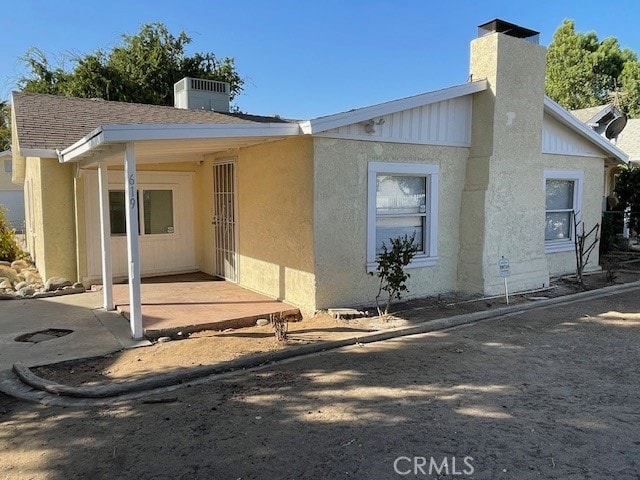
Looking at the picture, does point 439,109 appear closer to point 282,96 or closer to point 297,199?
point 297,199

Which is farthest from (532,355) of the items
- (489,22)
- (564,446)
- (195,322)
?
(489,22)

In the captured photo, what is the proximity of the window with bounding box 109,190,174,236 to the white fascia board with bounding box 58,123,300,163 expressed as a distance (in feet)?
11.1

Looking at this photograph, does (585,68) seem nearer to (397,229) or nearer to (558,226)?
(558,226)

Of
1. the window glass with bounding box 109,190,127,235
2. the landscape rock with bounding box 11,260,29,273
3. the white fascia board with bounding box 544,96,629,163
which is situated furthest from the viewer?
the landscape rock with bounding box 11,260,29,273

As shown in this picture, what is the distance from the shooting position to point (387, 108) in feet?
24.8

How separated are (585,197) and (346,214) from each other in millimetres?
6708

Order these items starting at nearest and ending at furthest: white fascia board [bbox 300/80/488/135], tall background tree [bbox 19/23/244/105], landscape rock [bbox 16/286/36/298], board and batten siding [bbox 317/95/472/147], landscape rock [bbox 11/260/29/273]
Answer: white fascia board [bbox 300/80/488/135], board and batten siding [bbox 317/95/472/147], landscape rock [bbox 16/286/36/298], landscape rock [bbox 11/260/29/273], tall background tree [bbox 19/23/244/105]

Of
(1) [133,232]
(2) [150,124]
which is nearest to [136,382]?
(1) [133,232]

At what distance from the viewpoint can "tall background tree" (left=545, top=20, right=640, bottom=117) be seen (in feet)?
112

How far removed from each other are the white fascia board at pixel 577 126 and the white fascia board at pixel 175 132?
5714 millimetres

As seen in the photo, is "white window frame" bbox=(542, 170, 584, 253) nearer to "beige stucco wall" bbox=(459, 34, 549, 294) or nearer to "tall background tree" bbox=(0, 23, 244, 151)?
"beige stucco wall" bbox=(459, 34, 549, 294)

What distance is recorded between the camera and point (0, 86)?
31984 millimetres

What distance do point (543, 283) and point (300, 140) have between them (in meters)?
5.72

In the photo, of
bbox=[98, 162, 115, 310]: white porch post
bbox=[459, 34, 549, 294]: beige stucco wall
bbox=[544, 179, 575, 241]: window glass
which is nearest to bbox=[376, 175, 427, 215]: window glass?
bbox=[459, 34, 549, 294]: beige stucco wall
